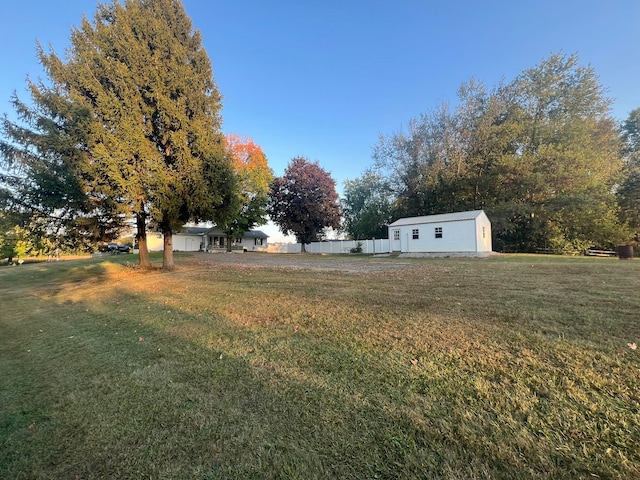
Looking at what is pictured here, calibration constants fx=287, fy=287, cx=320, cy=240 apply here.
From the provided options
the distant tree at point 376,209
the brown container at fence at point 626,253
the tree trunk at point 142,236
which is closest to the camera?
the tree trunk at point 142,236

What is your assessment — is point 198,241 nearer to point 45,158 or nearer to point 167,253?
point 167,253

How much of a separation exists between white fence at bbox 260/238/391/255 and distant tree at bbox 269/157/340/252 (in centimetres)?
255

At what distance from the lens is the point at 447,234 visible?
65.0 feet

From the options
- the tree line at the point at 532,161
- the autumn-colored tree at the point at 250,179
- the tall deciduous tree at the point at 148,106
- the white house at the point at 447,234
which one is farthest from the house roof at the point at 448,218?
the autumn-colored tree at the point at 250,179

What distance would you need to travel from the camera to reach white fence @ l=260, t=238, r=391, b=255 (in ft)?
93.1

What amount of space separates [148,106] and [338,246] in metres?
24.9

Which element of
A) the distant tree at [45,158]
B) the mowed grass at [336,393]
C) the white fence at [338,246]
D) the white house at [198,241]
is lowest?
the mowed grass at [336,393]

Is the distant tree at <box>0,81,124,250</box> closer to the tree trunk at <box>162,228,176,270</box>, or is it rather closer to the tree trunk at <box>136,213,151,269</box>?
the tree trunk at <box>136,213,151,269</box>

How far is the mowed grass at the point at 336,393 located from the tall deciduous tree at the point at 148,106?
6886mm

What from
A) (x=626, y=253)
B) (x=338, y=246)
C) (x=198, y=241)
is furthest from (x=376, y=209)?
(x=198, y=241)

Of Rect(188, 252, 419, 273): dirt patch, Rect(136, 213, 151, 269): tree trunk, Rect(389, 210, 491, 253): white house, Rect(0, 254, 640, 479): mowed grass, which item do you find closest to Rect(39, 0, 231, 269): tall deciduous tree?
Rect(136, 213, 151, 269): tree trunk

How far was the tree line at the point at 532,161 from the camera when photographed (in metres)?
22.5

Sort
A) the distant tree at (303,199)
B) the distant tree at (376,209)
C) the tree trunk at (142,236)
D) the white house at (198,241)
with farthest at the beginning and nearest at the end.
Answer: the white house at (198,241) < the distant tree at (376,209) < the distant tree at (303,199) < the tree trunk at (142,236)

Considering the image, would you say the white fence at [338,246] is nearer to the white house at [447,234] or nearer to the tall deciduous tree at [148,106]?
the white house at [447,234]
